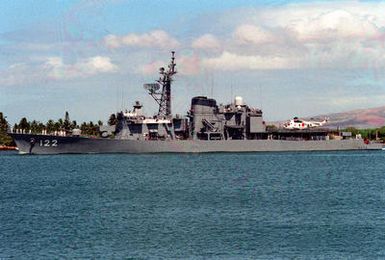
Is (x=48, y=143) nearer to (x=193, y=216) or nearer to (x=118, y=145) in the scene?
(x=118, y=145)

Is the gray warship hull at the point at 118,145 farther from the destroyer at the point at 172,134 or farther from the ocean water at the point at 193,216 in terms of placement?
the ocean water at the point at 193,216

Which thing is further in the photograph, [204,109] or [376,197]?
A: [204,109]

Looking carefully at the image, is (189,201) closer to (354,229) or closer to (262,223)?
(262,223)

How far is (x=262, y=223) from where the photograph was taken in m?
32.2

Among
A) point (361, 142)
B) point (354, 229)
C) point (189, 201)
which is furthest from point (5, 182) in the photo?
point (361, 142)

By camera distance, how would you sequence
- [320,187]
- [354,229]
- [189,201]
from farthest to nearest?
[320,187] → [189,201] → [354,229]

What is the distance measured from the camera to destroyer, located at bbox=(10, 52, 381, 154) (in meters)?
96.1

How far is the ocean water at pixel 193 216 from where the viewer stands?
26.5 metres

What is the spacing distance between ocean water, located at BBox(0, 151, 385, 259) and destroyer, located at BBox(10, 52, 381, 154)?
35467 millimetres

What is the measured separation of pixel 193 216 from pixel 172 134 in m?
64.6

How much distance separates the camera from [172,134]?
324 ft

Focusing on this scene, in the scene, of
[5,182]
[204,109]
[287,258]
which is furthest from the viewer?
[204,109]

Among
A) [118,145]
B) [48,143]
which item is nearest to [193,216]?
[118,145]

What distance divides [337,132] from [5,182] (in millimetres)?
72544
